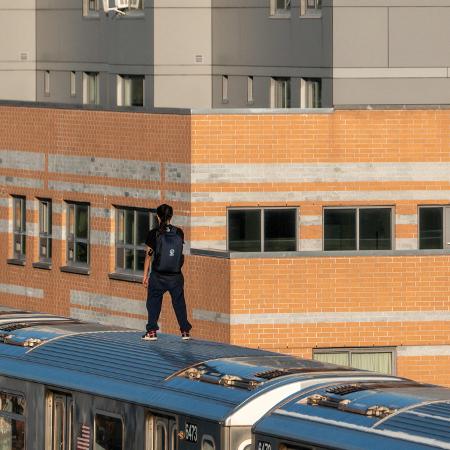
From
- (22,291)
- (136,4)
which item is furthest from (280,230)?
(136,4)

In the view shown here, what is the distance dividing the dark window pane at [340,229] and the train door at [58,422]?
1747 centimetres

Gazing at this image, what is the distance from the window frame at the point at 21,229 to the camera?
37.9m

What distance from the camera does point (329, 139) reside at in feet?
107

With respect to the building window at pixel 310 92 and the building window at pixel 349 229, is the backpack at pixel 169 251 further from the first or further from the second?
the building window at pixel 310 92

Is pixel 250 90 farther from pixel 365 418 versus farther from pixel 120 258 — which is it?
pixel 365 418

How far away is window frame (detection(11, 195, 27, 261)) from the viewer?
1492 inches

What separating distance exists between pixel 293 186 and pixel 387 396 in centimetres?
1955

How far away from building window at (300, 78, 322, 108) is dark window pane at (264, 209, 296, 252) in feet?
11.6

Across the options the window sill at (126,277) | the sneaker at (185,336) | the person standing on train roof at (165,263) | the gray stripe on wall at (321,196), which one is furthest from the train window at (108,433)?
the window sill at (126,277)

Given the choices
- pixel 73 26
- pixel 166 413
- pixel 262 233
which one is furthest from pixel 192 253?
pixel 166 413

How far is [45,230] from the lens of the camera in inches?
1463

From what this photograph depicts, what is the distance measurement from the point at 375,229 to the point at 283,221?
174 centimetres

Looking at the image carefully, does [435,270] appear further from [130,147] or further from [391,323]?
[130,147]

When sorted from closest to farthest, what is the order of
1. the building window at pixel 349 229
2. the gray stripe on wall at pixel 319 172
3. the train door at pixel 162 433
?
the train door at pixel 162 433 < the gray stripe on wall at pixel 319 172 < the building window at pixel 349 229
